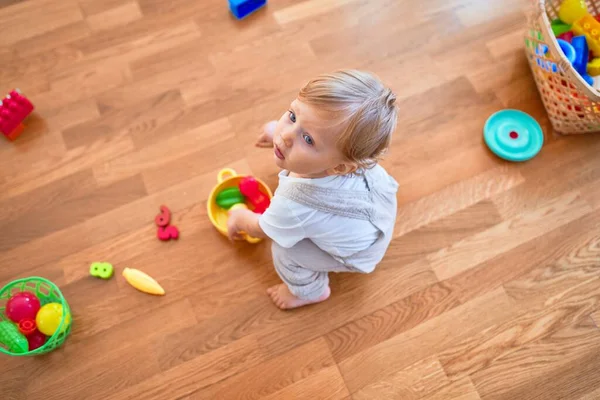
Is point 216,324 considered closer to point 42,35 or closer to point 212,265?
point 212,265

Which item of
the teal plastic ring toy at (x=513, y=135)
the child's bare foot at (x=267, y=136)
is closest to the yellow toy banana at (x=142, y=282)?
the child's bare foot at (x=267, y=136)

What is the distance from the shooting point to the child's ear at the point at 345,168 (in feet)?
2.40

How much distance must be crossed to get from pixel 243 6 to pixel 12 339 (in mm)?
999

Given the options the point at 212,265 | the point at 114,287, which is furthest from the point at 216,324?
the point at 114,287

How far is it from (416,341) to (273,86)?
74 cm

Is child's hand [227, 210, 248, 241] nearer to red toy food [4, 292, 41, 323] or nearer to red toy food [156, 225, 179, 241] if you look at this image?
red toy food [156, 225, 179, 241]

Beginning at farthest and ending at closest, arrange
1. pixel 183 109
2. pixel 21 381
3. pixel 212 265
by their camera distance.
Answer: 1. pixel 183 109
2. pixel 212 265
3. pixel 21 381

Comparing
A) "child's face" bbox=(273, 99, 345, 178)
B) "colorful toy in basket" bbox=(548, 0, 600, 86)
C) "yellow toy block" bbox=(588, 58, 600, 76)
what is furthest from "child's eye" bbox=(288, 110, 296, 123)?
"yellow toy block" bbox=(588, 58, 600, 76)

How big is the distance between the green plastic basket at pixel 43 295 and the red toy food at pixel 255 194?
1.46 feet

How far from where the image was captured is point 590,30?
3.92 feet

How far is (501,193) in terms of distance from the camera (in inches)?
46.0

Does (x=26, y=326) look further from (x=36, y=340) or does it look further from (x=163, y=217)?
(x=163, y=217)

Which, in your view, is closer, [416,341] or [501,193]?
[416,341]

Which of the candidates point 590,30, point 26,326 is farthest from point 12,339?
point 590,30
